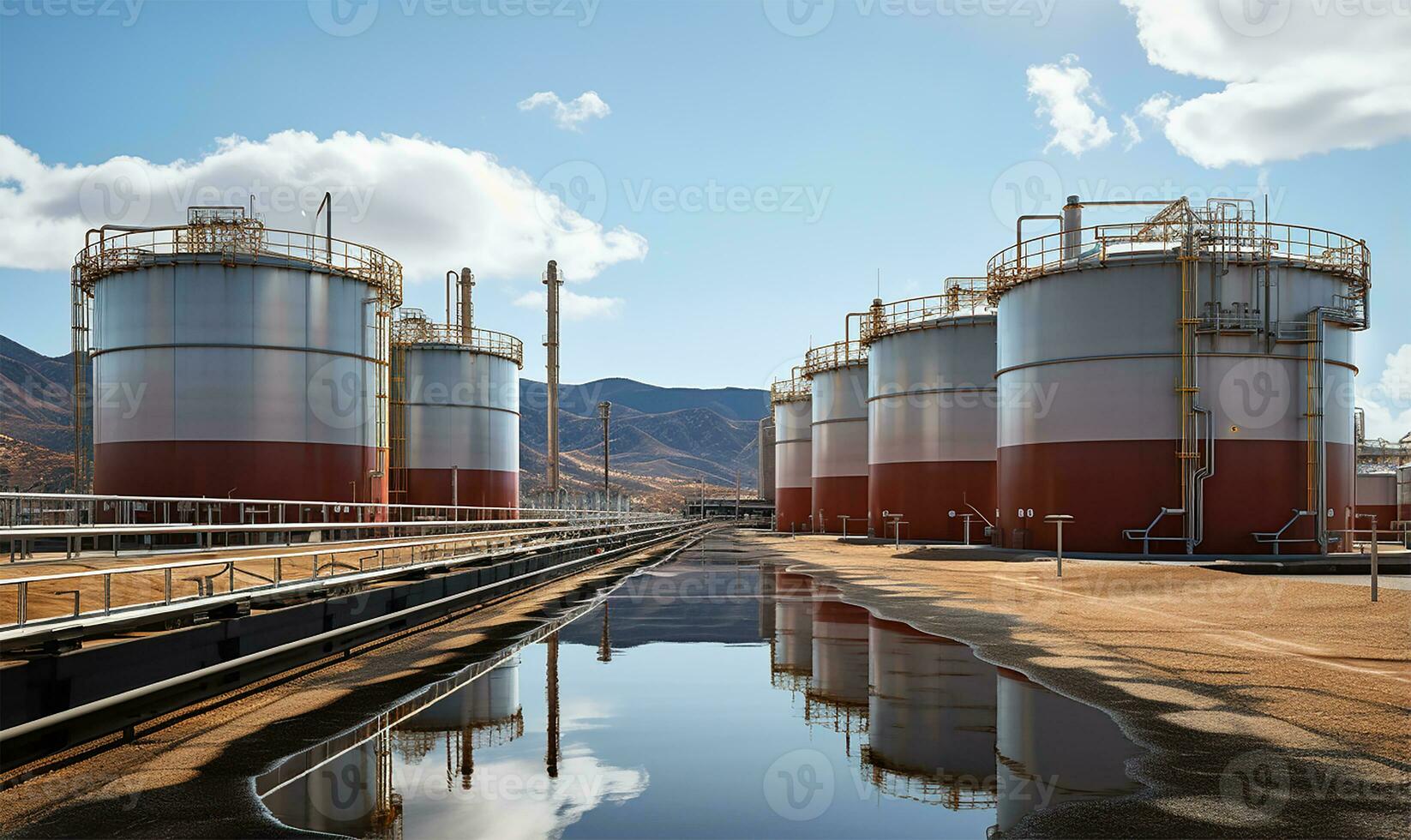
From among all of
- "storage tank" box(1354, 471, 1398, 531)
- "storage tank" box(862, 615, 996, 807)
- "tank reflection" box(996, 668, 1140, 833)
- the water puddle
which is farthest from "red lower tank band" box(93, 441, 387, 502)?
"storage tank" box(1354, 471, 1398, 531)

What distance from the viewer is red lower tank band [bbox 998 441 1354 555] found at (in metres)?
32.5

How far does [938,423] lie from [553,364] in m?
25.0

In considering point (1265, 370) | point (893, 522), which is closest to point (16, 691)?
point (1265, 370)

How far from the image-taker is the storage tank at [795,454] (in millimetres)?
73312

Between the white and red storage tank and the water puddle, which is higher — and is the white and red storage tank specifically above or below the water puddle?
above

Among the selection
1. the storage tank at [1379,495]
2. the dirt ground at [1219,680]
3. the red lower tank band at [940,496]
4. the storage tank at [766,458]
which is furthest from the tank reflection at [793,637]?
the storage tank at [766,458]

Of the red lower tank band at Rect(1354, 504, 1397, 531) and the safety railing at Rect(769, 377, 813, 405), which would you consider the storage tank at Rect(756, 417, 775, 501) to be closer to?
the safety railing at Rect(769, 377, 813, 405)

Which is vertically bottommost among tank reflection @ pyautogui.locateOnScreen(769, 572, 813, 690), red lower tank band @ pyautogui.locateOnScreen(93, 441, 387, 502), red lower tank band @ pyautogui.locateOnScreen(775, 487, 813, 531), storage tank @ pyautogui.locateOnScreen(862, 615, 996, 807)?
red lower tank band @ pyautogui.locateOnScreen(775, 487, 813, 531)

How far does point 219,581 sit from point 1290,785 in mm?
9032

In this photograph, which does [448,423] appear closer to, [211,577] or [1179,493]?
[1179,493]

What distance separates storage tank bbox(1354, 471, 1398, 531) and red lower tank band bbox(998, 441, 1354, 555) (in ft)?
121

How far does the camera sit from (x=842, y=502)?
6228cm

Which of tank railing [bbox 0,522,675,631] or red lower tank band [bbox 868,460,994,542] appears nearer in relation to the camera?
tank railing [bbox 0,522,675,631]

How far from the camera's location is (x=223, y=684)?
9375mm
